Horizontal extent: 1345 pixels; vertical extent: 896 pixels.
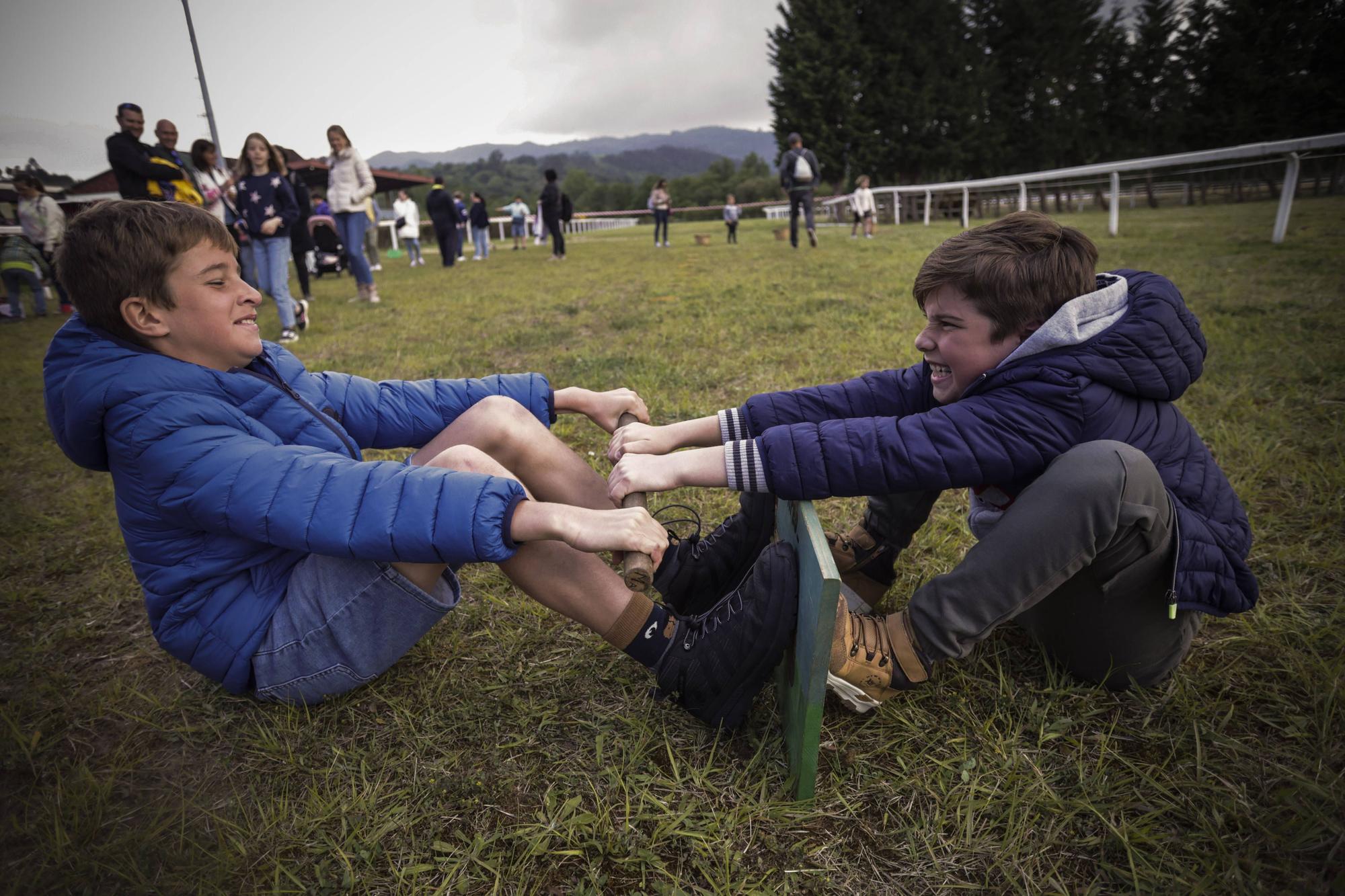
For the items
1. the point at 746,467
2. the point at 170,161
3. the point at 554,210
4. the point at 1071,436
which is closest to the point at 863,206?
the point at 554,210

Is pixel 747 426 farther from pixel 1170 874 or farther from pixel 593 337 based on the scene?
pixel 593 337

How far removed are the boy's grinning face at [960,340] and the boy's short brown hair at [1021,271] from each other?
19mm

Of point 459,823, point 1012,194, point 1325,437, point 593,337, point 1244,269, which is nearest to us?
point 459,823

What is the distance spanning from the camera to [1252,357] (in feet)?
14.4

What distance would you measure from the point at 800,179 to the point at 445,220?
8.30 meters

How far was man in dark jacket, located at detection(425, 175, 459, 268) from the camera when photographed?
1560 cm

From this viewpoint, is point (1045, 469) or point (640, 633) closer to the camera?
point (1045, 469)

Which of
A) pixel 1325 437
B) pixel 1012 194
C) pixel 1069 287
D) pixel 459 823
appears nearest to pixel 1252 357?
pixel 1325 437

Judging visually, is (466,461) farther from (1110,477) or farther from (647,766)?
(1110,477)

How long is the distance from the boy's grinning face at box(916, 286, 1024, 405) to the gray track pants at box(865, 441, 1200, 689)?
402mm

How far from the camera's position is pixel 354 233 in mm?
8742

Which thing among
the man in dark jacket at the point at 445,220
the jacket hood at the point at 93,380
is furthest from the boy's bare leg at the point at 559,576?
the man in dark jacket at the point at 445,220

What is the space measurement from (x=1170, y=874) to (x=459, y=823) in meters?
1.54

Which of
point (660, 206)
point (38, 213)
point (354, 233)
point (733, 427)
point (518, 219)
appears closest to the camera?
point (733, 427)
